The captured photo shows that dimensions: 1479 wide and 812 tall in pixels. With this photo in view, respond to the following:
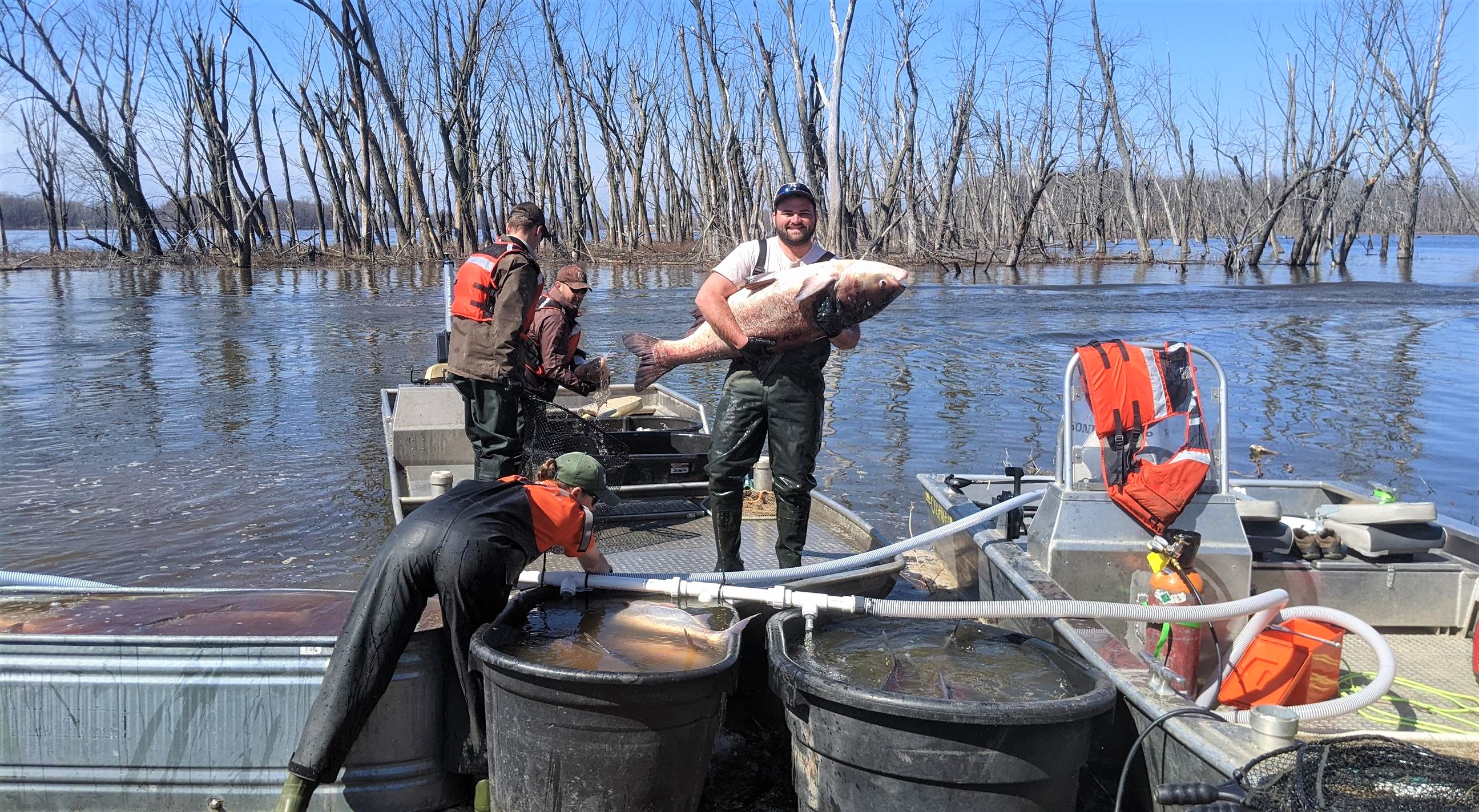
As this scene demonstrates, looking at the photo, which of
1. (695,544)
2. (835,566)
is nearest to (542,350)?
(695,544)

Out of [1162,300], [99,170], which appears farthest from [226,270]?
[1162,300]

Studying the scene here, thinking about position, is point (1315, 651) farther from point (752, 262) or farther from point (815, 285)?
point (752, 262)

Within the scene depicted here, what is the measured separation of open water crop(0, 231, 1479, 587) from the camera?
8.55 metres

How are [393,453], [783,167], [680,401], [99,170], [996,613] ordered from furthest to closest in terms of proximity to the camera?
[99,170] → [783,167] → [680,401] → [393,453] → [996,613]

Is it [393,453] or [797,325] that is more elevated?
[797,325]

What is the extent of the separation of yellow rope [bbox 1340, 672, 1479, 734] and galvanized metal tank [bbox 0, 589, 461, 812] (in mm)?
3526

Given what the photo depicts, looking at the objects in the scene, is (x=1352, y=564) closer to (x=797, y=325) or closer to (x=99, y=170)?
(x=797, y=325)

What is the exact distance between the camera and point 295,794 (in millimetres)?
3578

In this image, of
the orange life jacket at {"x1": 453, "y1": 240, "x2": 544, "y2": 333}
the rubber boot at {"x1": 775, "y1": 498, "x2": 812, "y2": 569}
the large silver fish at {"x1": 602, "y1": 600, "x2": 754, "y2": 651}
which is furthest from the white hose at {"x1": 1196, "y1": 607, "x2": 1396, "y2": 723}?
the orange life jacket at {"x1": 453, "y1": 240, "x2": 544, "y2": 333}

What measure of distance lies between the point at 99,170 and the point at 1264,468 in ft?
163

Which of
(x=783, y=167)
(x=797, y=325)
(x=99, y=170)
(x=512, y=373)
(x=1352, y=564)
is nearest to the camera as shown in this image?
(x=797, y=325)

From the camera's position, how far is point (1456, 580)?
5199 mm

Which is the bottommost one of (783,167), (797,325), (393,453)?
(393,453)

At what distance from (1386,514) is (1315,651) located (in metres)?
1.53
